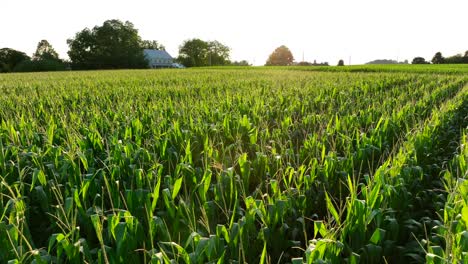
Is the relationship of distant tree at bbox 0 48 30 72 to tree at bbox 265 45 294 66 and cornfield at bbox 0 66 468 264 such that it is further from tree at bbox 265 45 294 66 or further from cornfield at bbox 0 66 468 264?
cornfield at bbox 0 66 468 264

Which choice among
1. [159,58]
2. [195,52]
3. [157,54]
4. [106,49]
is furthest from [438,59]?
[157,54]

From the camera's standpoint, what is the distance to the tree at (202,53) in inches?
4710

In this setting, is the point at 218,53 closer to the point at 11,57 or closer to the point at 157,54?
the point at 157,54

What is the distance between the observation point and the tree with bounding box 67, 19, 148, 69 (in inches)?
3201

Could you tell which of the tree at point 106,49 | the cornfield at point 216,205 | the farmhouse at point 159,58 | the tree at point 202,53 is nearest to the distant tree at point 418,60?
the tree at point 106,49

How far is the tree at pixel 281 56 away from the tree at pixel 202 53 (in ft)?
57.2

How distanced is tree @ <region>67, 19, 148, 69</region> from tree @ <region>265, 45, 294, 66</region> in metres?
56.3

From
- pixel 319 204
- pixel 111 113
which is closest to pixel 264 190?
pixel 319 204

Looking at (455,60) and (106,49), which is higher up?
(106,49)

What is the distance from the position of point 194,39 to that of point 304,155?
4871 inches

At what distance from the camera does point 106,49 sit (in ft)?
272

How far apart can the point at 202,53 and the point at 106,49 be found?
4329cm

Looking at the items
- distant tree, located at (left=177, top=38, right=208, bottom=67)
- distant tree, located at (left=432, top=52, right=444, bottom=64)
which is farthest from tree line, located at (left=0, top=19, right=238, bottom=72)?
distant tree, located at (left=432, top=52, right=444, bottom=64)

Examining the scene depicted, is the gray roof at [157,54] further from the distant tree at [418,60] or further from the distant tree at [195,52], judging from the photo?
the distant tree at [418,60]
